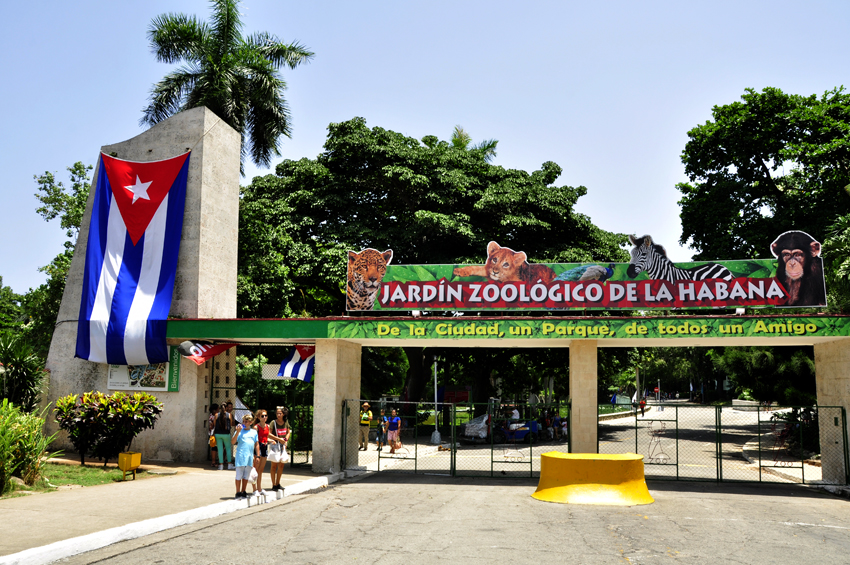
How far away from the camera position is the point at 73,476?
15.1 meters

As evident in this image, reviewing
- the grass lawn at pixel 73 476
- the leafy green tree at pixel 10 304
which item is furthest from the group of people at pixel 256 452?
the leafy green tree at pixel 10 304

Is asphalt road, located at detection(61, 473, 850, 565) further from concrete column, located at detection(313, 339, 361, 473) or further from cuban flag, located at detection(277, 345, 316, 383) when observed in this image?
cuban flag, located at detection(277, 345, 316, 383)

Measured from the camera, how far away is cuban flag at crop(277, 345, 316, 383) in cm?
2091

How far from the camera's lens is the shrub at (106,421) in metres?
16.3

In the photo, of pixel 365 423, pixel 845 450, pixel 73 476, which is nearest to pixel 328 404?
pixel 365 423

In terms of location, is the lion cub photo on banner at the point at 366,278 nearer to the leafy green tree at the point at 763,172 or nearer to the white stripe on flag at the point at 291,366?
the white stripe on flag at the point at 291,366

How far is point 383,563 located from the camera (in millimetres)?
8062

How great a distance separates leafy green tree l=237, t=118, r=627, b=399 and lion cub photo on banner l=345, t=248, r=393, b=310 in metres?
9.71

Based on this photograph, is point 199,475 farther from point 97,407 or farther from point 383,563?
point 383,563

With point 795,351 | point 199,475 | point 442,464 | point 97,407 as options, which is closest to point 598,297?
point 442,464

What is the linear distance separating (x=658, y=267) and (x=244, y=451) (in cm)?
1220

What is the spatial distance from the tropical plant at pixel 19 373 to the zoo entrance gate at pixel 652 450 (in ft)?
28.4

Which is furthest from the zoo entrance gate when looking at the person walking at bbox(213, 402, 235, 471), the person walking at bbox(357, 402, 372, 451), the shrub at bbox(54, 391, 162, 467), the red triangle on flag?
the red triangle on flag

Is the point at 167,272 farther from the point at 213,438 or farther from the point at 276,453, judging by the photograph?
the point at 276,453
